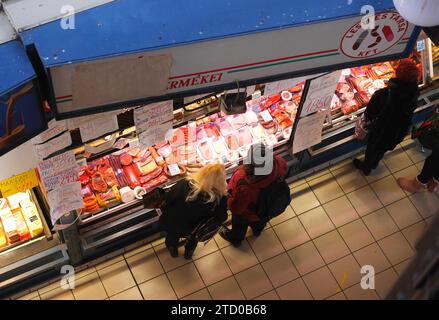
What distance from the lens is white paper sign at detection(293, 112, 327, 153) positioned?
21.6ft

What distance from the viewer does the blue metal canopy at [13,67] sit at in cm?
391

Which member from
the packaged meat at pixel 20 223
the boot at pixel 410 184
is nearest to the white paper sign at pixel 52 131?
the packaged meat at pixel 20 223

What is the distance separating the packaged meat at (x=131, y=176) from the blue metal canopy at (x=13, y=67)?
8.56ft

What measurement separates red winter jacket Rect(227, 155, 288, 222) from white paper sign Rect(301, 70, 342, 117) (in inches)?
26.3

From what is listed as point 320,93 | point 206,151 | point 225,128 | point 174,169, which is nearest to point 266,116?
point 225,128

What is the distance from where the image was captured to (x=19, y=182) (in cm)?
538

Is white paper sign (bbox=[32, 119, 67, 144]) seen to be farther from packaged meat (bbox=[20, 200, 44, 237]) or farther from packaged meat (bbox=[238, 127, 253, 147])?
packaged meat (bbox=[238, 127, 253, 147])

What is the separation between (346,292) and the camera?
6.73 m

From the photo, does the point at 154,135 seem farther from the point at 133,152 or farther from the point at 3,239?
the point at 3,239

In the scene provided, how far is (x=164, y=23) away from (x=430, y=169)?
4.02 m

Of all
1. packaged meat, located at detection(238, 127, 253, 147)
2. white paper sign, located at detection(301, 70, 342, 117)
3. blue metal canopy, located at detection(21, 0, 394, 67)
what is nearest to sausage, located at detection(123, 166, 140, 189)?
packaged meat, located at detection(238, 127, 253, 147)
